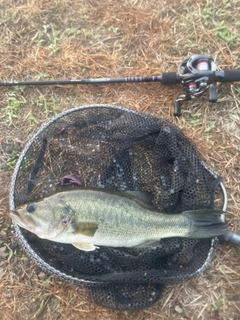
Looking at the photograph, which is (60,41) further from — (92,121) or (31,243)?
(31,243)

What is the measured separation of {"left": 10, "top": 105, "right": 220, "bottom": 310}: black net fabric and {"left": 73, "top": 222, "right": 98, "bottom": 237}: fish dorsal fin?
30cm

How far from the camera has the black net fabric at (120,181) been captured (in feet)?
10.7

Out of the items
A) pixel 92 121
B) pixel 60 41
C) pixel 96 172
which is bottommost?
pixel 96 172

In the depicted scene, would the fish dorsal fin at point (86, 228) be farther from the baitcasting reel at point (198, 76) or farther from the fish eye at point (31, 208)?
the baitcasting reel at point (198, 76)

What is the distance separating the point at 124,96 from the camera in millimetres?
4039

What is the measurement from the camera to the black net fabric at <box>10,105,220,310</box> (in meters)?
3.28

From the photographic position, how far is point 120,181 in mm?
3520

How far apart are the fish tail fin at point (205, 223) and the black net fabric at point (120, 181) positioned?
170mm

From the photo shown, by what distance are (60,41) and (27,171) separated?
152cm

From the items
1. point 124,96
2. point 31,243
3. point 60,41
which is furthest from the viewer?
point 60,41

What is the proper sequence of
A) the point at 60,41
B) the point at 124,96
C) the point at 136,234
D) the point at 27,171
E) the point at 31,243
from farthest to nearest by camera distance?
1. the point at 60,41
2. the point at 124,96
3. the point at 27,171
4. the point at 31,243
5. the point at 136,234

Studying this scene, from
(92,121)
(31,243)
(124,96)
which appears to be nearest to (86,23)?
(124,96)

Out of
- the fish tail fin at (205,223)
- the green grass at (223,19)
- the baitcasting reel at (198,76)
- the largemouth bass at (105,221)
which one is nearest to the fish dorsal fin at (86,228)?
the largemouth bass at (105,221)

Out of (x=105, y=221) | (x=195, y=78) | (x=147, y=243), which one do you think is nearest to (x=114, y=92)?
(x=195, y=78)
